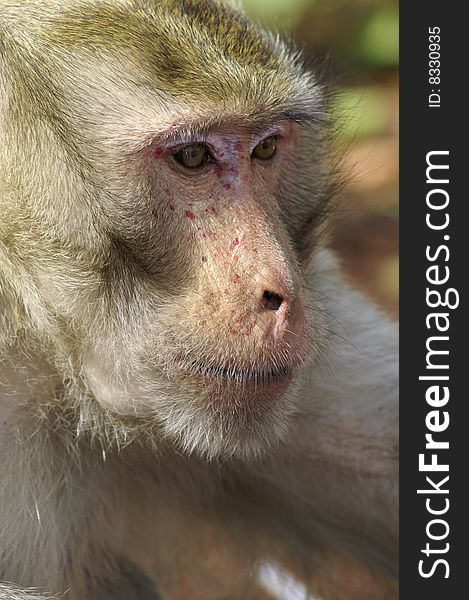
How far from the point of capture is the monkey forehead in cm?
295

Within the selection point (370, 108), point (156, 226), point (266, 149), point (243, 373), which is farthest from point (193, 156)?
point (370, 108)

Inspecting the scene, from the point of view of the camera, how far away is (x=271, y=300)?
2855 mm

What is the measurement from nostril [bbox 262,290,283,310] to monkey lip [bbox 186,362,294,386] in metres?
0.18

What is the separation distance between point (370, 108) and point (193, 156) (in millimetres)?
4298

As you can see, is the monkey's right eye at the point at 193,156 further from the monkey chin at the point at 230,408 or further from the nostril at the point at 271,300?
the monkey chin at the point at 230,408

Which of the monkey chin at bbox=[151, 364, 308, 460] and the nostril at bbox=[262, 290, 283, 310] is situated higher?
the nostril at bbox=[262, 290, 283, 310]

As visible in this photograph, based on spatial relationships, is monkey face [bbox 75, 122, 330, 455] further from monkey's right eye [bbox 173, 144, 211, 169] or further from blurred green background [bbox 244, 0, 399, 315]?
blurred green background [bbox 244, 0, 399, 315]

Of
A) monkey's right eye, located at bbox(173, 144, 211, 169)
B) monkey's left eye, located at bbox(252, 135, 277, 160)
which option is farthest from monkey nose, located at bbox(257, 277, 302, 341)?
monkey's left eye, located at bbox(252, 135, 277, 160)

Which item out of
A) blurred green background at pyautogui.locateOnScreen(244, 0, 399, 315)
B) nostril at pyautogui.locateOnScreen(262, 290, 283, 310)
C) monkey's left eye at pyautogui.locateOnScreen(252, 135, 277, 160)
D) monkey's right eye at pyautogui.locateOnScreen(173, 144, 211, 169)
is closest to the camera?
nostril at pyautogui.locateOnScreen(262, 290, 283, 310)

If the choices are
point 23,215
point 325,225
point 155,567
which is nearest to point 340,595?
point 155,567

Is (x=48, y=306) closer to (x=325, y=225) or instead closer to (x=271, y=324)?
(x=271, y=324)

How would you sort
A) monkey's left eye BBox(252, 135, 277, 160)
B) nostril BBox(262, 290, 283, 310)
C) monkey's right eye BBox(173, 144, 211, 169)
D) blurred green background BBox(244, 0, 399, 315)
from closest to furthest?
nostril BBox(262, 290, 283, 310) < monkey's right eye BBox(173, 144, 211, 169) < monkey's left eye BBox(252, 135, 277, 160) < blurred green background BBox(244, 0, 399, 315)

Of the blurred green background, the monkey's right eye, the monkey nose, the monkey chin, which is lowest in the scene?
the monkey chin

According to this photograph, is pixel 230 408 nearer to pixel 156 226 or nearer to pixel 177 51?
pixel 156 226
